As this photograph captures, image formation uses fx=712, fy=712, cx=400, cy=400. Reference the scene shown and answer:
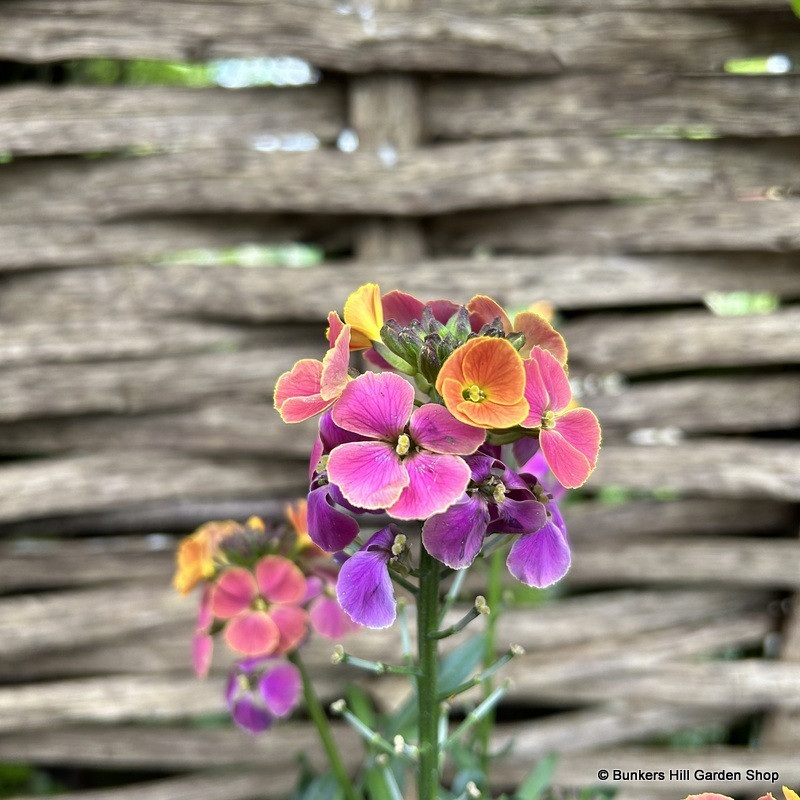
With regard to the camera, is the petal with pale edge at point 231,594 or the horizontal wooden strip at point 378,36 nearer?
the petal with pale edge at point 231,594

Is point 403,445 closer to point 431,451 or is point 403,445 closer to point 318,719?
point 431,451

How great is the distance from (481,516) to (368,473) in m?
0.10

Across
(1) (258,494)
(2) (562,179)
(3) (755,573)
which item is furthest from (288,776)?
(2) (562,179)

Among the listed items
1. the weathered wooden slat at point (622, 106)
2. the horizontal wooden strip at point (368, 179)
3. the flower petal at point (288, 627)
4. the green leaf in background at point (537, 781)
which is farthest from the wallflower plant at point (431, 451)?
the weathered wooden slat at point (622, 106)

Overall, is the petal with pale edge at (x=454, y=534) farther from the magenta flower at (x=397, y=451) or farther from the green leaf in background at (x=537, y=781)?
the green leaf in background at (x=537, y=781)

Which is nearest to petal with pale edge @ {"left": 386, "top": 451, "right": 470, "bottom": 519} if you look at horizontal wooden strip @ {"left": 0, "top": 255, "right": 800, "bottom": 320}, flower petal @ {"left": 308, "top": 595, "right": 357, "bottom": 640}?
flower petal @ {"left": 308, "top": 595, "right": 357, "bottom": 640}

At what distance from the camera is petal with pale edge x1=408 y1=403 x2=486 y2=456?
0.61 m

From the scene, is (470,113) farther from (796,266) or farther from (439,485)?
(439,485)

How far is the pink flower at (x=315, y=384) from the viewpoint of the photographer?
0.63m

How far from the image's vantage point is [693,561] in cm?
140

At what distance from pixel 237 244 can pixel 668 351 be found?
83cm

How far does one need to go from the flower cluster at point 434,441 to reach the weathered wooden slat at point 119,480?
71 cm

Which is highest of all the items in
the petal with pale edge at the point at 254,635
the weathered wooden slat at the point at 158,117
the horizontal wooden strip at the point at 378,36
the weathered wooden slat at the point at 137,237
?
the horizontal wooden strip at the point at 378,36

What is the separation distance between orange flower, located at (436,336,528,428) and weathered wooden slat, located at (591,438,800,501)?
0.80 m
